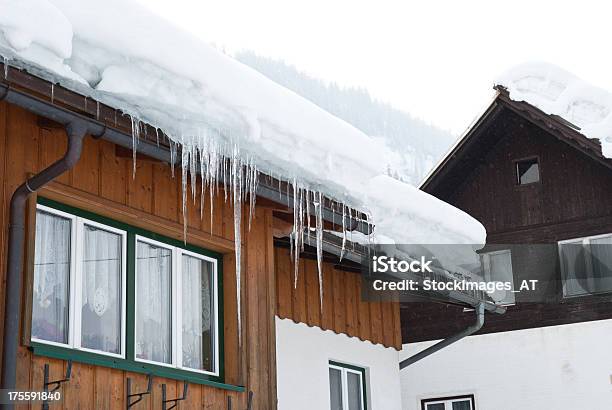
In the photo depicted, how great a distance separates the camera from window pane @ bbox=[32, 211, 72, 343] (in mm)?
4914

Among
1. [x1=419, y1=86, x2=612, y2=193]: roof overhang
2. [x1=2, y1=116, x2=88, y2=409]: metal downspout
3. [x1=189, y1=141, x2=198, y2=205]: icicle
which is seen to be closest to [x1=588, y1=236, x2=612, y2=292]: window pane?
[x1=419, y1=86, x2=612, y2=193]: roof overhang

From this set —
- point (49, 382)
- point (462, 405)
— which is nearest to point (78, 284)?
point (49, 382)

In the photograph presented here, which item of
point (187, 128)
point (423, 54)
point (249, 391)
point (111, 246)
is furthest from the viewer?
point (423, 54)

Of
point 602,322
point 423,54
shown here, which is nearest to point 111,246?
point 602,322

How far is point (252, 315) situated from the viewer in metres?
6.39

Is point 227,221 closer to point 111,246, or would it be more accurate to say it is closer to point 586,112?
point 111,246

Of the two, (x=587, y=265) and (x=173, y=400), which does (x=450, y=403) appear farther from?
(x=173, y=400)

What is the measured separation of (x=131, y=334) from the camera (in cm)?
548

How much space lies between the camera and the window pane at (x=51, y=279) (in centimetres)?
491

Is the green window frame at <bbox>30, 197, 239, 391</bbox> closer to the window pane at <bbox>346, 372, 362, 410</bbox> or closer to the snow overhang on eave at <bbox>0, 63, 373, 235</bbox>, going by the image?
the snow overhang on eave at <bbox>0, 63, 373, 235</bbox>

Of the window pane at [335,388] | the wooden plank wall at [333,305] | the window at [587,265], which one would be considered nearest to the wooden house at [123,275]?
the wooden plank wall at [333,305]

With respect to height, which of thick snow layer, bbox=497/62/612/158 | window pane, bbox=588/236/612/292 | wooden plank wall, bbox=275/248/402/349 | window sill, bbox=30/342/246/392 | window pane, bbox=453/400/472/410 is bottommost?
window sill, bbox=30/342/246/392

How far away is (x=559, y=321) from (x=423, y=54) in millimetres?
63096

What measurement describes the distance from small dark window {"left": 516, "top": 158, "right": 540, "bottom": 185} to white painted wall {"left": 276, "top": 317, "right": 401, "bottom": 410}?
7.49m
